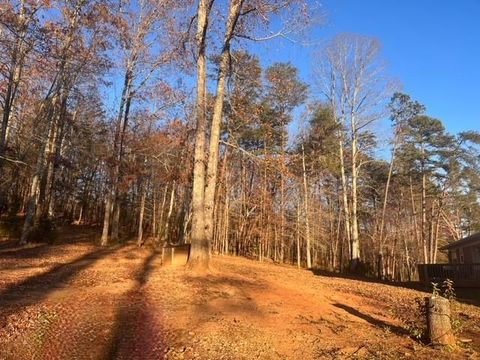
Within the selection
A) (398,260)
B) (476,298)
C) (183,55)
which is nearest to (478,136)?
(398,260)

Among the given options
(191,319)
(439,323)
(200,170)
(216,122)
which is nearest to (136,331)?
(191,319)

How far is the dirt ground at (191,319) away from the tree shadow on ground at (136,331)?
1cm

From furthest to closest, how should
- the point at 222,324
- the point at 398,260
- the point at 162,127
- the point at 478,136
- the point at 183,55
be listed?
the point at 398,260
the point at 478,136
the point at 162,127
the point at 183,55
the point at 222,324

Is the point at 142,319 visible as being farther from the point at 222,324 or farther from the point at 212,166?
the point at 212,166

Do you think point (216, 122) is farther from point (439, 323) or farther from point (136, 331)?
point (439, 323)

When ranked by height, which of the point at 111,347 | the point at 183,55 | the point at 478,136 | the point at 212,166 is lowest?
the point at 111,347

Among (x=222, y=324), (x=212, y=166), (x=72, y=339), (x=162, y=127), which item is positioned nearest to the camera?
(x=72, y=339)

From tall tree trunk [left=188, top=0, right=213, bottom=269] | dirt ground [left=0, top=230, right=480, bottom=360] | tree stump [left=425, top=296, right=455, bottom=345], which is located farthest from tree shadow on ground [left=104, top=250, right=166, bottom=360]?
tree stump [left=425, top=296, right=455, bottom=345]

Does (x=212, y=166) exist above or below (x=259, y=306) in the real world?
above

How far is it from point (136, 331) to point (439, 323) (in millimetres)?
4321

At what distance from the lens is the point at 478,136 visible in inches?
1494

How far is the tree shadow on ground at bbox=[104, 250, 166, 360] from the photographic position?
540 cm

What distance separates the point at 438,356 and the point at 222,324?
3.01m

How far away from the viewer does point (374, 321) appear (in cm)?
786
